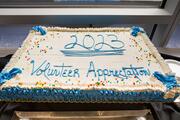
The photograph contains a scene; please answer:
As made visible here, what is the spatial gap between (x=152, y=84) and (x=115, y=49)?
0.22 m

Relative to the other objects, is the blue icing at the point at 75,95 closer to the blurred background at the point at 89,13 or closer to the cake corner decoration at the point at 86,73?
the cake corner decoration at the point at 86,73

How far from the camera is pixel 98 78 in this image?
63 cm

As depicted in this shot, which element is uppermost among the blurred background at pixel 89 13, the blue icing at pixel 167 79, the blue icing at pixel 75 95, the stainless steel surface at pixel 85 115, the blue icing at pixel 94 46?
the blurred background at pixel 89 13

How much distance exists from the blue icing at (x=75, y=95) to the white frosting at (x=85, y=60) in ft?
0.05

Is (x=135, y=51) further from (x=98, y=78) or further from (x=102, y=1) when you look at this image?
(x=102, y=1)

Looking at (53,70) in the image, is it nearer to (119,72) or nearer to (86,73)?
(86,73)

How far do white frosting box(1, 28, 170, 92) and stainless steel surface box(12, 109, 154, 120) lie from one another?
0.18 metres

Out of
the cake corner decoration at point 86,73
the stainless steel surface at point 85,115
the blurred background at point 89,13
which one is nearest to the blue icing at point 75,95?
the cake corner decoration at point 86,73

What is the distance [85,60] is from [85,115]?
22 cm

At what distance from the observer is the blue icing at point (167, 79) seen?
0.62 metres

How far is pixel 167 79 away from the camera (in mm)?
637

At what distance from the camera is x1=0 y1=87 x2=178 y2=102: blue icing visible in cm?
58

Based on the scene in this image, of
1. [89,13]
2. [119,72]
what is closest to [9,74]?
[119,72]

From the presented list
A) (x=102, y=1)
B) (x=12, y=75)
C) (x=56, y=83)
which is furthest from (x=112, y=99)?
(x=102, y=1)
